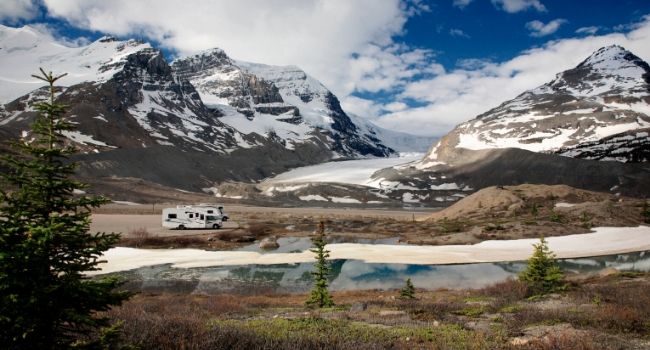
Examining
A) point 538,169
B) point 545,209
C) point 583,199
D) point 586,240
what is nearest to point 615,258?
point 586,240

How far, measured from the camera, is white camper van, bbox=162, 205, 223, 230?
66.7 m

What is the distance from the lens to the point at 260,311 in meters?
19.2

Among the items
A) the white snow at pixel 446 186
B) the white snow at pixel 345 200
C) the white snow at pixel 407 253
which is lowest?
the white snow at pixel 407 253

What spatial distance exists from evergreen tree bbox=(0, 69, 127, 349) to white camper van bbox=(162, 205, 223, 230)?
63.3 meters

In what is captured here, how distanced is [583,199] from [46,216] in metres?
105

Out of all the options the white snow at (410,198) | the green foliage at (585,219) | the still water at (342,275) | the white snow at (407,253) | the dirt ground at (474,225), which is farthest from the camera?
the white snow at (410,198)

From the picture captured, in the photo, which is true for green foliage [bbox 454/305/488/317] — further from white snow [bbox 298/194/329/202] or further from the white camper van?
white snow [bbox 298/194/329/202]

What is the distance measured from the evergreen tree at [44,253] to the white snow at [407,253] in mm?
35616

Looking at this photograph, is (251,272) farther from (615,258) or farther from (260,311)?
(615,258)

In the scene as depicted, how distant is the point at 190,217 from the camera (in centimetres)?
6738

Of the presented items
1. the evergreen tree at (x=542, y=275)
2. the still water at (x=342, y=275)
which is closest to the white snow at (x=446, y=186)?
the still water at (x=342, y=275)

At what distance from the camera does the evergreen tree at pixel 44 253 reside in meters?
5.52

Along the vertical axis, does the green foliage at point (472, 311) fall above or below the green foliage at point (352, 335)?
below

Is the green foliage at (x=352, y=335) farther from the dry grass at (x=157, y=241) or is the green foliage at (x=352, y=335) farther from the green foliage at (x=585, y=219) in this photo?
the green foliage at (x=585, y=219)
